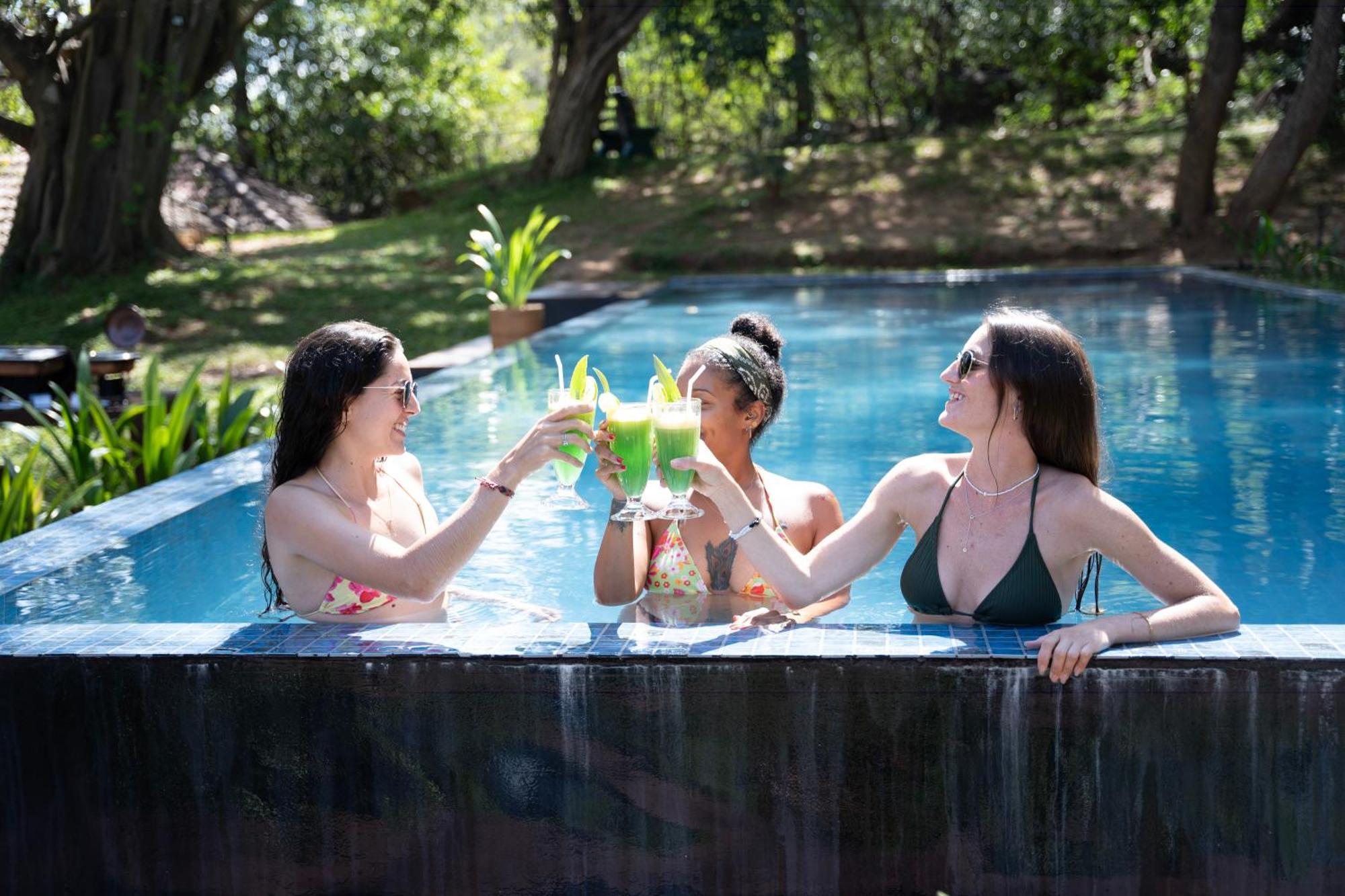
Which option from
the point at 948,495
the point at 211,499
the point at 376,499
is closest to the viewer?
the point at 948,495

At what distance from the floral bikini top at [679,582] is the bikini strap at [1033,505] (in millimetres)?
680

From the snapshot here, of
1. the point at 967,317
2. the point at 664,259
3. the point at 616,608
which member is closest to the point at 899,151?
the point at 664,259

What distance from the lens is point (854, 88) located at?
86.3 feet

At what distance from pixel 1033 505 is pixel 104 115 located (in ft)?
47.0

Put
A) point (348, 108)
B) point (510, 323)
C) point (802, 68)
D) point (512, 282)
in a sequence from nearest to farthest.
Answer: point (510, 323)
point (512, 282)
point (802, 68)
point (348, 108)

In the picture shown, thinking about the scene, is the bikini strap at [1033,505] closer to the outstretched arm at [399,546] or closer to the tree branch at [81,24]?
the outstretched arm at [399,546]

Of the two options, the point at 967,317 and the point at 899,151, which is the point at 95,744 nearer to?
the point at 967,317

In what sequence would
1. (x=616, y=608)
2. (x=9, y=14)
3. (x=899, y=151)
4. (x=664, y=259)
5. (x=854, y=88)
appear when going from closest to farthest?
(x=616, y=608) < (x=9, y=14) < (x=664, y=259) < (x=899, y=151) < (x=854, y=88)

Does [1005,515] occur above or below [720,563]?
above

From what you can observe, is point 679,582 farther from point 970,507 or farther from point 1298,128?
point 1298,128

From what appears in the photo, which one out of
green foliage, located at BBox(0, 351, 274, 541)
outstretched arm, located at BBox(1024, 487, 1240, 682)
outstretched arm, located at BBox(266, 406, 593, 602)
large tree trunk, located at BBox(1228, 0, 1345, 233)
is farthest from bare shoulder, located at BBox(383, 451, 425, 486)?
large tree trunk, located at BBox(1228, 0, 1345, 233)

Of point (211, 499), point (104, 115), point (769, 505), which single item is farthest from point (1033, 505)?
point (104, 115)

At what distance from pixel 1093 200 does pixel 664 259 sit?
233 inches

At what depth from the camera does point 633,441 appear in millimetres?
2752
